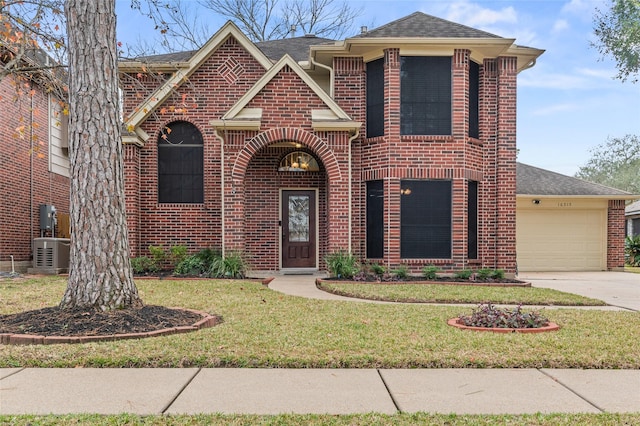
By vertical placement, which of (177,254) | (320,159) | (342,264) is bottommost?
(342,264)

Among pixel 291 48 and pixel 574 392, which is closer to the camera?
pixel 574 392

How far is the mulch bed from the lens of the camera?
4957mm

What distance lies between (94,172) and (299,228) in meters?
7.85

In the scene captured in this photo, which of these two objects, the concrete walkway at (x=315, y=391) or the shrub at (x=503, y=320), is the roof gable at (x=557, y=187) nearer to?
the shrub at (x=503, y=320)

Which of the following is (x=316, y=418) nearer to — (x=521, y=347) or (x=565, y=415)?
(x=565, y=415)

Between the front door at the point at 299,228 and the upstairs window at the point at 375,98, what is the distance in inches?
99.2

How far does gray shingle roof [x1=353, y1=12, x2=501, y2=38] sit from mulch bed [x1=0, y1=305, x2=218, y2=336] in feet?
29.5

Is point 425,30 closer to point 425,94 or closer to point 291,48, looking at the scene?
point 425,94

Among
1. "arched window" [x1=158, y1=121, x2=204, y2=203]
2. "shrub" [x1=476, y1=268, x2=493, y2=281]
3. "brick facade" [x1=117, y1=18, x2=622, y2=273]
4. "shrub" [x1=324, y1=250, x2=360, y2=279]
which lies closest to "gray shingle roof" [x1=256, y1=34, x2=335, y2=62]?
"brick facade" [x1=117, y1=18, x2=622, y2=273]

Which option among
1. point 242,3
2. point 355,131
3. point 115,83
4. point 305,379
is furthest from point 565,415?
point 242,3

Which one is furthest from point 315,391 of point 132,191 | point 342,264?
point 132,191

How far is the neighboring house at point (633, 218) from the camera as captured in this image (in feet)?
76.0

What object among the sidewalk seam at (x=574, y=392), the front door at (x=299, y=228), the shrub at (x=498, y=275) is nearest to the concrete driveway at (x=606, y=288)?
the shrub at (x=498, y=275)

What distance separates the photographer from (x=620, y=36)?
2381cm
